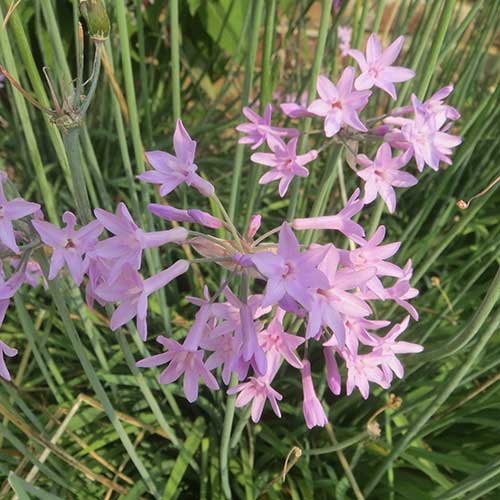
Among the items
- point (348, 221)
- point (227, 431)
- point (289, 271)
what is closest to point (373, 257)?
point (348, 221)

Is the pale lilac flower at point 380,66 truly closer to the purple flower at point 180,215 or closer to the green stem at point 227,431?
the purple flower at point 180,215

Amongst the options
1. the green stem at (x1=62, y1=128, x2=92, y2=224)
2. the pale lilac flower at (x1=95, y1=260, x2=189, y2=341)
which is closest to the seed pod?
the green stem at (x1=62, y1=128, x2=92, y2=224)

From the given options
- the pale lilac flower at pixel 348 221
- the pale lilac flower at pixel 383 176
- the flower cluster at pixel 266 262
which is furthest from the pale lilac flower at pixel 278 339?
the pale lilac flower at pixel 383 176

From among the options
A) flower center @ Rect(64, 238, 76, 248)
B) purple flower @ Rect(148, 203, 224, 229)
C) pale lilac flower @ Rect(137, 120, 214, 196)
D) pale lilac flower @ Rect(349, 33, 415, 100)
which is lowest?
flower center @ Rect(64, 238, 76, 248)

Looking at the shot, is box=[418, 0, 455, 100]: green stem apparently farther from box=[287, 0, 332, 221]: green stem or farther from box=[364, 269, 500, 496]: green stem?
box=[364, 269, 500, 496]: green stem

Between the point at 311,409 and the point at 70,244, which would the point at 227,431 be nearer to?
the point at 311,409

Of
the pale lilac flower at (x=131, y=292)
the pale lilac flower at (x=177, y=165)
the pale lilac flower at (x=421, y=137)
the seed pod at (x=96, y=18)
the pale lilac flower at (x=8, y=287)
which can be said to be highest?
the seed pod at (x=96, y=18)

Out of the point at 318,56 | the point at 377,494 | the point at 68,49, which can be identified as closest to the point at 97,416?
the point at 377,494
